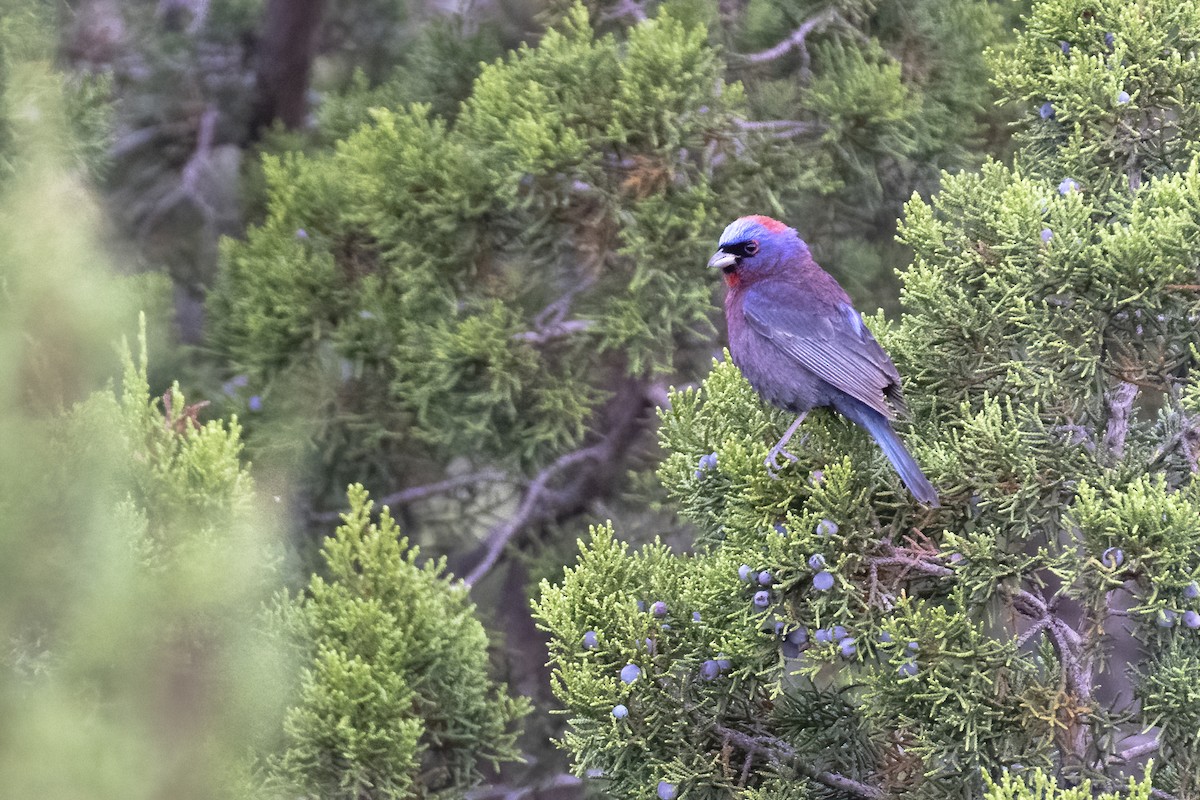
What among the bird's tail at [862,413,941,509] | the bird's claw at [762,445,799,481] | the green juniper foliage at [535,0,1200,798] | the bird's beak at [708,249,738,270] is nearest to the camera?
the green juniper foliage at [535,0,1200,798]

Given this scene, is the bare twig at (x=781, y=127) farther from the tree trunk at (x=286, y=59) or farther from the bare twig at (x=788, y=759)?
the tree trunk at (x=286, y=59)

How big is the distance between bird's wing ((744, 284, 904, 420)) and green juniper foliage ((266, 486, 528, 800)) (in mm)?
1385

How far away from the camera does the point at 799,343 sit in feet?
13.5

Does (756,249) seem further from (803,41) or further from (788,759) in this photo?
(788,759)

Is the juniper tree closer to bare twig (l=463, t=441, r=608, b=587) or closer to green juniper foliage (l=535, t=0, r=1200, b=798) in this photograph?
bare twig (l=463, t=441, r=608, b=587)

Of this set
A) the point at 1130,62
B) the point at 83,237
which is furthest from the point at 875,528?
the point at 83,237

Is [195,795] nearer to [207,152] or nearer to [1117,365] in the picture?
[1117,365]

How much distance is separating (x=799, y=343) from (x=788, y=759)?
1.41 metres

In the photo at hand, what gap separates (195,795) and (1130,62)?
9.75 ft

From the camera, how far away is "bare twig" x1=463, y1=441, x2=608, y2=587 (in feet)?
19.1

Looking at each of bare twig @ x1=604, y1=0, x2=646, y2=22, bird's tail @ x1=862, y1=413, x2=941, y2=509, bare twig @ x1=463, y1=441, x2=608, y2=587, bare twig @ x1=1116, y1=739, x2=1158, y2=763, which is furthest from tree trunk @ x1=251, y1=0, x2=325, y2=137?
bare twig @ x1=1116, y1=739, x2=1158, y2=763

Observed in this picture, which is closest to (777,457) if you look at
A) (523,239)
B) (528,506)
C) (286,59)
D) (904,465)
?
(904,465)

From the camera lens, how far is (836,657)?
9.93 ft

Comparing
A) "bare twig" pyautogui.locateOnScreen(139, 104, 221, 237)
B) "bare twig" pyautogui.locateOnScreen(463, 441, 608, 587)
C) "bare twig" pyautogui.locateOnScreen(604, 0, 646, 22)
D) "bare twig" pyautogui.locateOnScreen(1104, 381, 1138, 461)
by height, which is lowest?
"bare twig" pyautogui.locateOnScreen(463, 441, 608, 587)
